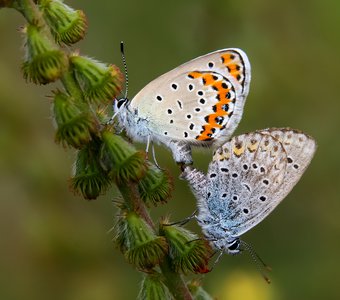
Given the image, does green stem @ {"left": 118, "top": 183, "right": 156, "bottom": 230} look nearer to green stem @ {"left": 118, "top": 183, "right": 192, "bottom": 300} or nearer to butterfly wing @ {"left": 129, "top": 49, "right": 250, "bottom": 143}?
green stem @ {"left": 118, "top": 183, "right": 192, "bottom": 300}

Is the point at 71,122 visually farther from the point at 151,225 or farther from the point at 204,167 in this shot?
the point at 204,167

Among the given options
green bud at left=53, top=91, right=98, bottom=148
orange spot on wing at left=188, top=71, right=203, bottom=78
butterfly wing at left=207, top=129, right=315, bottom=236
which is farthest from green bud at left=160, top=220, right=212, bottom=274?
orange spot on wing at left=188, top=71, right=203, bottom=78

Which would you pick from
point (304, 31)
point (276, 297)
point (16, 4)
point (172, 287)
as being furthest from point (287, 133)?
point (304, 31)

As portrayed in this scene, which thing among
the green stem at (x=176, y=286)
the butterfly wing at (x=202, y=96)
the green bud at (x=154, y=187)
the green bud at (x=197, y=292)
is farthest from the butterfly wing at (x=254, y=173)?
the green stem at (x=176, y=286)

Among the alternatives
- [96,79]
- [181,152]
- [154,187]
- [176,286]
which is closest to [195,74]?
[181,152]

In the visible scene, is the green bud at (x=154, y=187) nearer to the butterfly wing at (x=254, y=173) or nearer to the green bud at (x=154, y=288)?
the green bud at (x=154, y=288)

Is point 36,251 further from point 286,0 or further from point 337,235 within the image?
point 286,0

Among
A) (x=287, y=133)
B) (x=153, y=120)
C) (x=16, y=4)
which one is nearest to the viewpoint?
(x=16, y=4)
